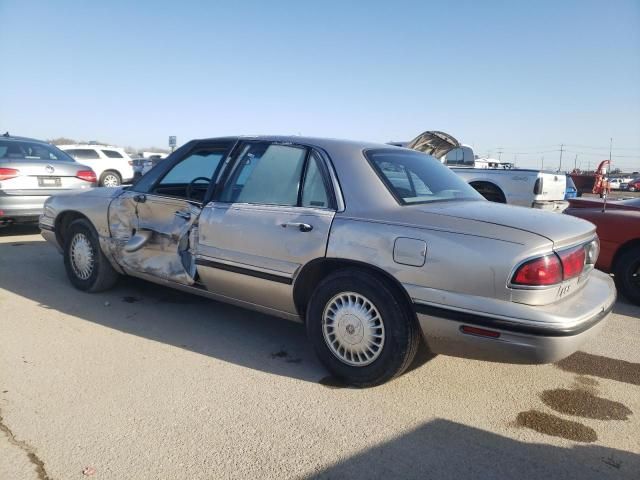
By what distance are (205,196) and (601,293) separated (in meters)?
2.83

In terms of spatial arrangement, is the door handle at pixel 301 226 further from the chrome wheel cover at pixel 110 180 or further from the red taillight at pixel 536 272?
the chrome wheel cover at pixel 110 180

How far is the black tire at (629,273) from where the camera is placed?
5176mm

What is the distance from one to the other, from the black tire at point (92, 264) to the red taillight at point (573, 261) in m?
3.88

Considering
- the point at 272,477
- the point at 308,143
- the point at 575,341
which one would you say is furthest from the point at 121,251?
the point at 575,341

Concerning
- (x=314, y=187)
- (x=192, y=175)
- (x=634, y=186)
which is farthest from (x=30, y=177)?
(x=634, y=186)

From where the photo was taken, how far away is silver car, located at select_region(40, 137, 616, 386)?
2.59m

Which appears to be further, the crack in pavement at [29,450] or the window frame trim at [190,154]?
the window frame trim at [190,154]

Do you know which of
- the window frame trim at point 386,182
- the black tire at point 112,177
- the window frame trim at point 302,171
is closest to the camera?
the window frame trim at point 386,182

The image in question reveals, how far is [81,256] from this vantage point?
4.83m

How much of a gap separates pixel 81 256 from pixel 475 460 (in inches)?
159

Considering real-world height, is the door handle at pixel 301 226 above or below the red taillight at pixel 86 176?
below

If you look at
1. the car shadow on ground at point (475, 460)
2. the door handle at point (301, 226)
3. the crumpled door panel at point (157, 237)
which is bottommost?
the car shadow on ground at point (475, 460)

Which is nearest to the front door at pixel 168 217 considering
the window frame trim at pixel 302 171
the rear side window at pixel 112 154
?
the window frame trim at pixel 302 171

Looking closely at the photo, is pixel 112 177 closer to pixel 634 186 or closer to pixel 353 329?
pixel 353 329
